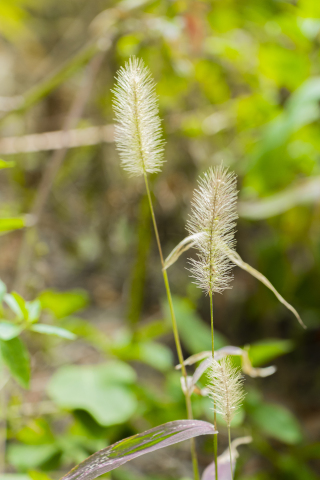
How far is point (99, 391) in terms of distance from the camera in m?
0.82

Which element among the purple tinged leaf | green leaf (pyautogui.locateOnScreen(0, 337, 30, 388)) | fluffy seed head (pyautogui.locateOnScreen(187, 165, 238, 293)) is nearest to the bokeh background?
green leaf (pyautogui.locateOnScreen(0, 337, 30, 388))

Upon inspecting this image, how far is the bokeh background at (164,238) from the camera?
33.0 inches

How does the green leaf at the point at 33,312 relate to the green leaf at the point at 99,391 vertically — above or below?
above

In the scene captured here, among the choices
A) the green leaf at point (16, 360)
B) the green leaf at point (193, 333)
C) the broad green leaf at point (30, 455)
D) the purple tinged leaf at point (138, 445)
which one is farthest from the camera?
the green leaf at point (193, 333)

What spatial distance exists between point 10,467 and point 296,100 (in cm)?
115

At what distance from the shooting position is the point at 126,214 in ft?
4.59

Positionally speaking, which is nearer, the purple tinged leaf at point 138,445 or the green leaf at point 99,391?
the purple tinged leaf at point 138,445

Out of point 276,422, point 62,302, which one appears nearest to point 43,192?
point 62,302

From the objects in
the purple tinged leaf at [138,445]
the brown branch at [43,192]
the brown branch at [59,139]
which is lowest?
the purple tinged leaf at [138,445]

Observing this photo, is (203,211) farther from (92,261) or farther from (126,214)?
(92,261)

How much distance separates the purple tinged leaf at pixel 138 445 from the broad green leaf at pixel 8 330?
0.50 ft

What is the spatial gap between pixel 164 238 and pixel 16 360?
3.49ft

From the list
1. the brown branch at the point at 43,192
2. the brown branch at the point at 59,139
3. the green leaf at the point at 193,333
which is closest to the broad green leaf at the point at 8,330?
the brown branch at the point at 43,192

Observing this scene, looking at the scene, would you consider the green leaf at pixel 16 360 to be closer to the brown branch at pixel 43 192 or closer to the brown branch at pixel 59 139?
the brown branch at pixel 43 192
